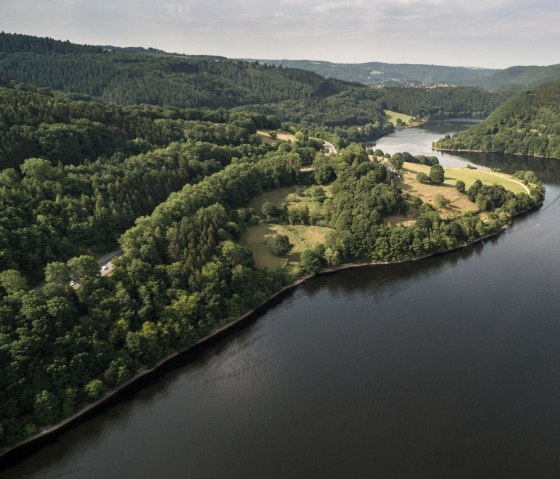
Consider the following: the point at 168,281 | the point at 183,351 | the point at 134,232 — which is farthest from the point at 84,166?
the point at 183,351

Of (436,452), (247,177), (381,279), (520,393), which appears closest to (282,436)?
(436,452)

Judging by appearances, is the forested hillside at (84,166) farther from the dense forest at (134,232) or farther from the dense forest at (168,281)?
the dense forest at (168,281)

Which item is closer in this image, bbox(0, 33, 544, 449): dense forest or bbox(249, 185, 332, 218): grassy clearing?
bbox(0, 33, 544, 449): dense forest

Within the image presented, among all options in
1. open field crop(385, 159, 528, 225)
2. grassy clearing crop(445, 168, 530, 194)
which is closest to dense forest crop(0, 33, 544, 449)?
open field crop(385, 159, 528, 225)

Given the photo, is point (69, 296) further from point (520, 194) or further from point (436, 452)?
point (520, 194)

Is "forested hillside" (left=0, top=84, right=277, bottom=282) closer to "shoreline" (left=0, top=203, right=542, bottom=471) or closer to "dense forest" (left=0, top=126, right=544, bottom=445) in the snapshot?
"dense forest" (left=0, top=126, right=544, bottom=445)

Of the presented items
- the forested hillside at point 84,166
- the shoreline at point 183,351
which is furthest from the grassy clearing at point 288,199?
the shoreline at point 183,351

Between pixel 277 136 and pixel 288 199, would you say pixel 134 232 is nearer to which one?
pixel 288 199
